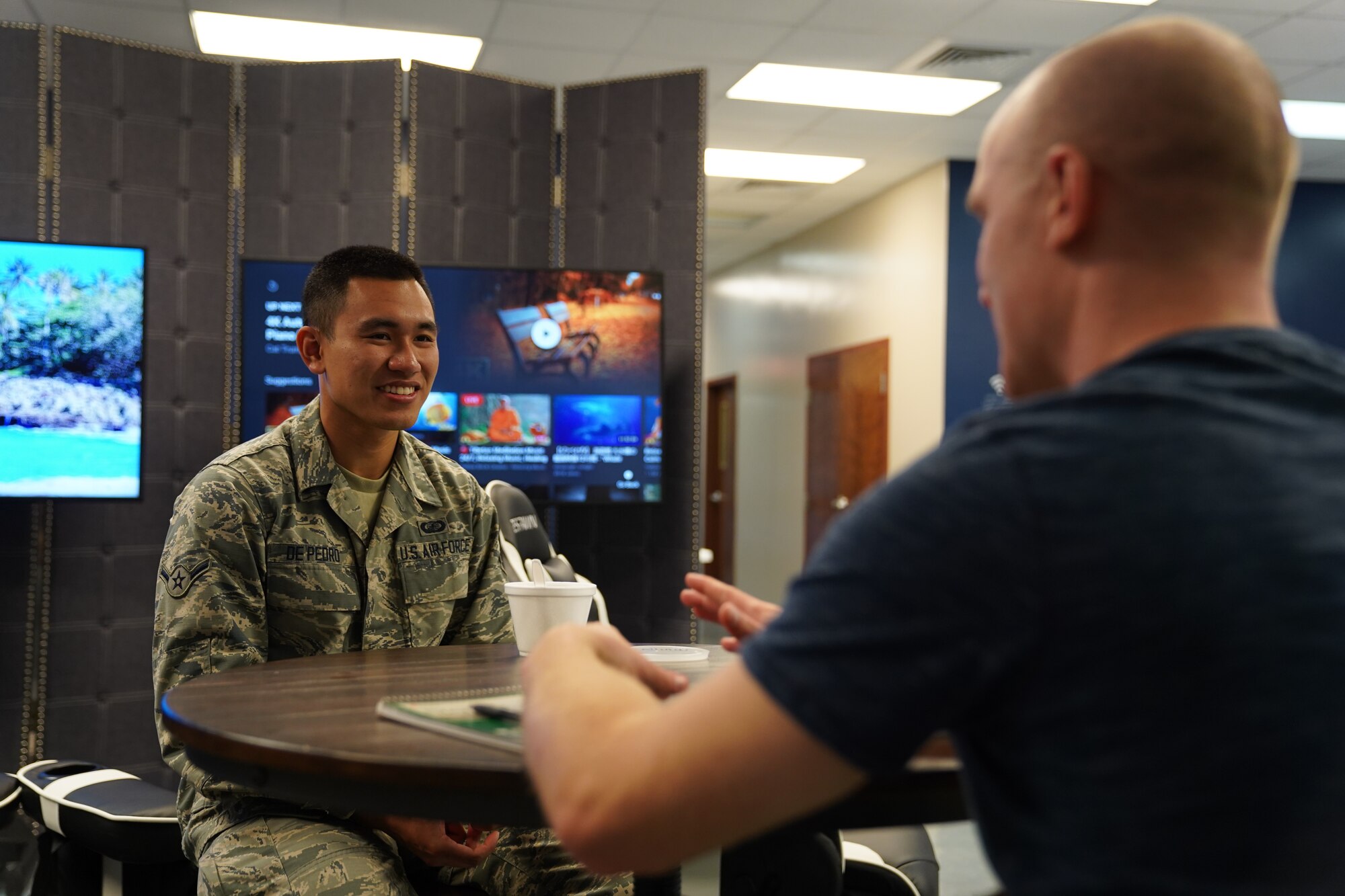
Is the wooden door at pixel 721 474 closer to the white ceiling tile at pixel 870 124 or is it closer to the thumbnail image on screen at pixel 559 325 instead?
the white ceiling tile at pixel 870 124

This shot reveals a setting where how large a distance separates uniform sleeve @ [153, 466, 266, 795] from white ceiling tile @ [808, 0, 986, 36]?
13.1 ft

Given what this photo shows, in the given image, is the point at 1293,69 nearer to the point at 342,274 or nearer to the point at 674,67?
the point at 674,67

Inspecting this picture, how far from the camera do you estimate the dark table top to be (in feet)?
2.91

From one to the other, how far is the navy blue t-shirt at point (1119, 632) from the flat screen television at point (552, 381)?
3.64 meters

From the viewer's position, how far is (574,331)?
4.23m

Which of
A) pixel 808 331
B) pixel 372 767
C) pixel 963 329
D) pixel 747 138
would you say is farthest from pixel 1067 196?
pixel 808 331

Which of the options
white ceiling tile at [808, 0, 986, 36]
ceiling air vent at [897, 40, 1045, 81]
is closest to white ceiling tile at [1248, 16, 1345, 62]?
ceiling air vent at [897, 40, 1045, 81]

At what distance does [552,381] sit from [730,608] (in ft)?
10.0

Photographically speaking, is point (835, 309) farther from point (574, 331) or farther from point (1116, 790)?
point (1116, 790)

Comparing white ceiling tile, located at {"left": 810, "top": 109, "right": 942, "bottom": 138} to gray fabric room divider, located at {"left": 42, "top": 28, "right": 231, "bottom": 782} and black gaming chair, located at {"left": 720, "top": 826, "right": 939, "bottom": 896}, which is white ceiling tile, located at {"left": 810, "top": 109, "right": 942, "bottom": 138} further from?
black gaming chair, located at {"left": 720, "top": 826, "right": 939, "bottom": 896}

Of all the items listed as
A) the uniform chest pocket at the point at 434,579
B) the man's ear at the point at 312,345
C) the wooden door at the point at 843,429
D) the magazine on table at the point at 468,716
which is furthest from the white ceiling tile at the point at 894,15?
the magazine on table at the point at 468,716

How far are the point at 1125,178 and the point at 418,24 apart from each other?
16.2 feet

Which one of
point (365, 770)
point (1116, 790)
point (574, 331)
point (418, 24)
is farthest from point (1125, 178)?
point (418, 24)

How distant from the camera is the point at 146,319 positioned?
12.8 feet
